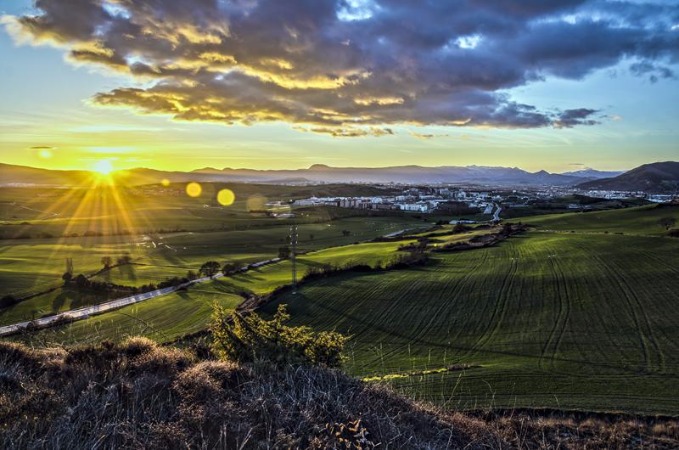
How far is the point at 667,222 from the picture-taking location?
245 ft

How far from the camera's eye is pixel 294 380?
769 centimetres

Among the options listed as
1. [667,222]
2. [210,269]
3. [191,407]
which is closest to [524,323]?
[191,407]

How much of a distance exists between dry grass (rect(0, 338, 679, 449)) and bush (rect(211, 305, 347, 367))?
3.16 ft

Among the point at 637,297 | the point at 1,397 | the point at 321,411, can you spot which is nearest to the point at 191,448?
the point at 321,411

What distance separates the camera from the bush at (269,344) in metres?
9.21

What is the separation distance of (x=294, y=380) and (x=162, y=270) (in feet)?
234

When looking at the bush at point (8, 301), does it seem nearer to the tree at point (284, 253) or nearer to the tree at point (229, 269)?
the tree at point (229, 269)

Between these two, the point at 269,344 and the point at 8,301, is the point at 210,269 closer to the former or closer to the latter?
the point at 8,301

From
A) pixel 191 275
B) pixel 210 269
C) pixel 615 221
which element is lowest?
pixel 191 275

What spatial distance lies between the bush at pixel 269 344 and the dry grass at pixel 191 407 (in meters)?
0.96

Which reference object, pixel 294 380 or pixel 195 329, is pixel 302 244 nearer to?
pixel 195 329

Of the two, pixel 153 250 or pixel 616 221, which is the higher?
pixel 616 221

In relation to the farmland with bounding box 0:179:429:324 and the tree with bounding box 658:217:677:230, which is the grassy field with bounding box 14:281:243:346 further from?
the tree with bounding box 658:217:677:230

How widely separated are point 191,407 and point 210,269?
219 ft
